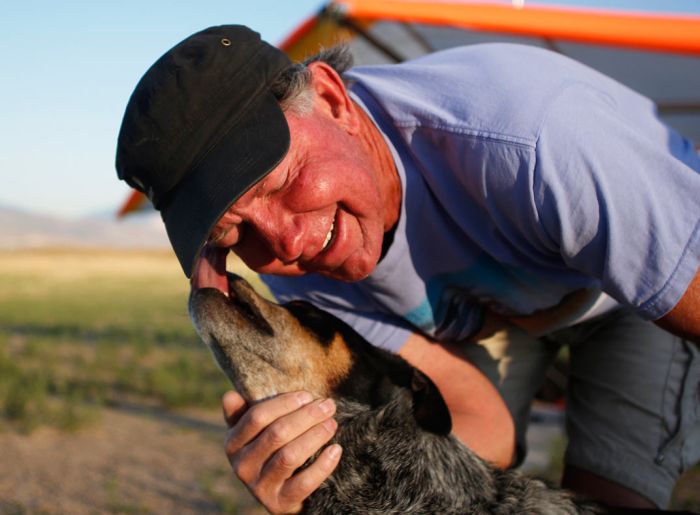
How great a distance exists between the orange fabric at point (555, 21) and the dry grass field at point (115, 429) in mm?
2045

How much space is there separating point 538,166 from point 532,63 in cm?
47

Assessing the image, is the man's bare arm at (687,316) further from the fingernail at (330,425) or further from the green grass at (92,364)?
the green grass at (92,364)

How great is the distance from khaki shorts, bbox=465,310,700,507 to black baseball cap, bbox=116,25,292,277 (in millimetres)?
1711

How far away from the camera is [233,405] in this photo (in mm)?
2729

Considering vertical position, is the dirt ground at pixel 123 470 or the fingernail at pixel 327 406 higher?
the fingernail at pixel 327 406

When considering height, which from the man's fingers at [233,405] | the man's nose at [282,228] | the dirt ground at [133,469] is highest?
the man's nose at [282,228]

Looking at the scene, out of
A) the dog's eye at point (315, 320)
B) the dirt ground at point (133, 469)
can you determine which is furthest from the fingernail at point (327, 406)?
the dirt ground at point (133, 469)

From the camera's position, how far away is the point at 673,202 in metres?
2.08

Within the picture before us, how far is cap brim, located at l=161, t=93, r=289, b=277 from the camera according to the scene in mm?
2225

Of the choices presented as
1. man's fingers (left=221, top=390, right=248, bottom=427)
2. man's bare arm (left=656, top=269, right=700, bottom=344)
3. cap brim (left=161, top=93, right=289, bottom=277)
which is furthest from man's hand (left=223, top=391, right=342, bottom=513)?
man's bare arm (left=656, top=269, right=700, bottom=344)

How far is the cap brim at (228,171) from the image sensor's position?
2.22 meters

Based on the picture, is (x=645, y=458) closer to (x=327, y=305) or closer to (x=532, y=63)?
(x=327, y=305)

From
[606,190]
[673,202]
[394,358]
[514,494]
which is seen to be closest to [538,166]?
[606,190]

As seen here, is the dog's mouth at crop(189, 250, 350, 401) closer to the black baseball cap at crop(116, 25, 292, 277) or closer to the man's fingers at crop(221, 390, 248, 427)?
the man's fingers at crop(221, 390, 248, 427)
